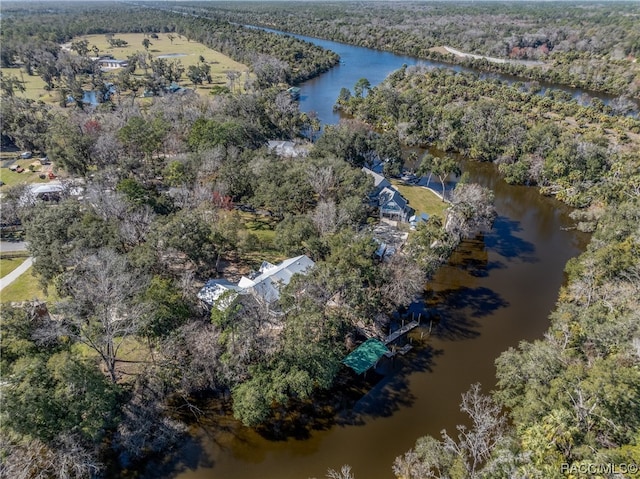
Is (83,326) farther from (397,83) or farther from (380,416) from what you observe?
(397,83)

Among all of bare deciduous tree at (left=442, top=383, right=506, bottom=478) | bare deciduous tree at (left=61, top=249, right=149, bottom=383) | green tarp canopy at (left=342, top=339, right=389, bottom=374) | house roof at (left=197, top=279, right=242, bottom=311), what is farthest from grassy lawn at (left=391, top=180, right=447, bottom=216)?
bare deciduous tree at (left=61, top=249, right=149, bottom=383)

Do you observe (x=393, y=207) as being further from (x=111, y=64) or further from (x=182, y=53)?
(x=182, y=53)

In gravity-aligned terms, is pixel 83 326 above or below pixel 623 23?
below

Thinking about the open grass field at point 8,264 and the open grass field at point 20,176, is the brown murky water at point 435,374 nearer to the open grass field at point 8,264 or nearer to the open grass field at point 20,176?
the open grass field at point 8,264

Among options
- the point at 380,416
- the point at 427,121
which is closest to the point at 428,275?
the point at 380,416

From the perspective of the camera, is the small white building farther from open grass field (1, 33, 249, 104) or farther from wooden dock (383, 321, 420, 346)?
wooden dock (383, 321, 420, 346)

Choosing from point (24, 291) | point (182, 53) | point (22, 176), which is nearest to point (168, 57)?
point (182, 53)
